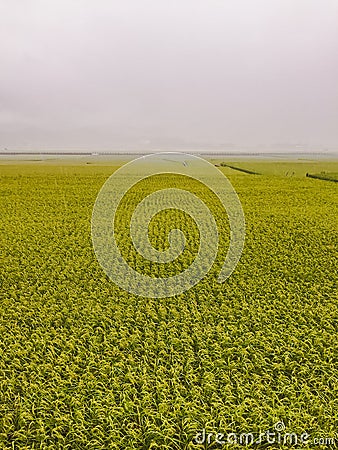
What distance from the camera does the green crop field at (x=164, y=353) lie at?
3.47 metres

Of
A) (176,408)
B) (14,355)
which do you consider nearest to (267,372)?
(176,408)

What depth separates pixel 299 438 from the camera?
3379 mm

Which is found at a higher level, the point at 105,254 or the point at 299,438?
the point at 105,254

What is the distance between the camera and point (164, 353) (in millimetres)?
4566

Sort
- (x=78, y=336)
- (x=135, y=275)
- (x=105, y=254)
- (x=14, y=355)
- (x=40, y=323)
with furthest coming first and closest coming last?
(x=105, y=254) < (x=135, y=275) < (x=40, y=323) < (x=78, y=336) < (x=14, y=355)

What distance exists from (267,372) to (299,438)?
0.97m

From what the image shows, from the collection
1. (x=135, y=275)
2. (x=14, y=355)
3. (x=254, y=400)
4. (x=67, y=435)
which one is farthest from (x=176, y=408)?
(x=135, y=275)

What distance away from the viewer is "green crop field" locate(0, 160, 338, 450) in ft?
11.4

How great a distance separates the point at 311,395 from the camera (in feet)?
12.5

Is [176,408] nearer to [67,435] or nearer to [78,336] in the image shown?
[67,435]

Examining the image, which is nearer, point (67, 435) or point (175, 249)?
point (67, 435)

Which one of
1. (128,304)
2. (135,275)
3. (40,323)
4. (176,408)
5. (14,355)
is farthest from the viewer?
(135,275)

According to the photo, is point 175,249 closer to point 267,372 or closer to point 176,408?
point 267,372

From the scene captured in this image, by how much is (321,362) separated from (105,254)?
212 inches
